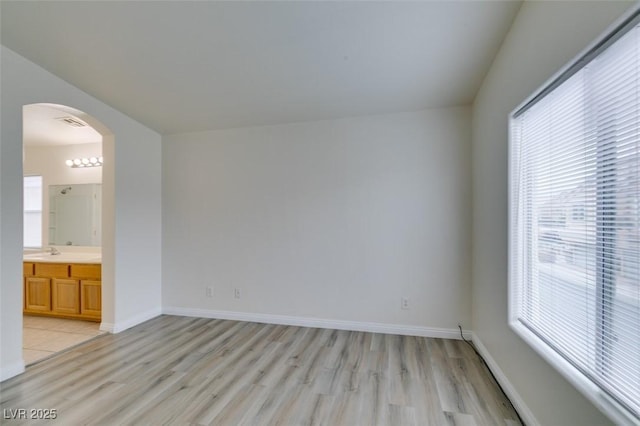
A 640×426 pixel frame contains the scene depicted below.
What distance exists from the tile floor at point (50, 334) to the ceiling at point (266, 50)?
2659mm

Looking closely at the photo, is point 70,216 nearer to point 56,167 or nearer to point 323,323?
point 56,167

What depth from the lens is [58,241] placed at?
14.0 ft

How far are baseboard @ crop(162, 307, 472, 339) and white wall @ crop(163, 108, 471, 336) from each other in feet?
0.05

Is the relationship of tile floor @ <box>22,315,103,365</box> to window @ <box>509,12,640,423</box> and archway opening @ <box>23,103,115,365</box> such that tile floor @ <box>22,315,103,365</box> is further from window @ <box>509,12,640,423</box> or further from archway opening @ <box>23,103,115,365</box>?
window @ <box>509,12,640,423</box>

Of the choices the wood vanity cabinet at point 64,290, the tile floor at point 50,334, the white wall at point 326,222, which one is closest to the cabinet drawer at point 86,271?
the wood vanity cabinet at point 64,290

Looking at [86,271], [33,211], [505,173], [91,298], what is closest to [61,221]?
[33,211]

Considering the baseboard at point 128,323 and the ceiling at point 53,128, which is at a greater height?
the ceiling at point 53,128

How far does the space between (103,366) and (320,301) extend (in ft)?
7.11

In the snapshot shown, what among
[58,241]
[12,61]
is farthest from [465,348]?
[58,241]

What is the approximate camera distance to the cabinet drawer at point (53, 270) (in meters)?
3.58

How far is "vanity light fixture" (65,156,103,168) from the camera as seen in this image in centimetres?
416

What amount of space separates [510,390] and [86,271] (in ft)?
15.1

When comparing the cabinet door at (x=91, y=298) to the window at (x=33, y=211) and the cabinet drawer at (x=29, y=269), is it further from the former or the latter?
the window at (x=33, y=211)

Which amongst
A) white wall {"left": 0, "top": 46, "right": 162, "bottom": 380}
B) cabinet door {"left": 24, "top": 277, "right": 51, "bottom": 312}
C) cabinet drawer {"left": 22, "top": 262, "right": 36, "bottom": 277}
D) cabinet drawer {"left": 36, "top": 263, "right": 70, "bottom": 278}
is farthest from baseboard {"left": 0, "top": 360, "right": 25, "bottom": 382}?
cabinet drawer {"left": 22, "top": 262, "right": 36, "bottom": 277}
